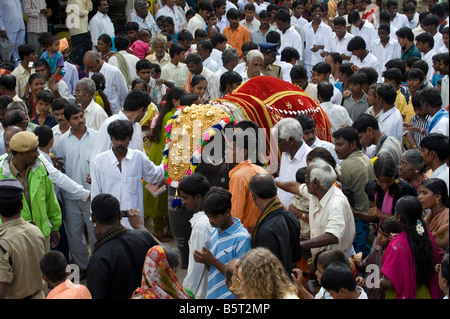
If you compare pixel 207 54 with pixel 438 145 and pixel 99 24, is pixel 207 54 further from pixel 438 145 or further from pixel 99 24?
pixel 438 145

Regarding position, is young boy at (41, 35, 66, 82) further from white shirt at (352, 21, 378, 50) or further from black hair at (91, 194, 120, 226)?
white shirt at (352, 21, 378, 50)

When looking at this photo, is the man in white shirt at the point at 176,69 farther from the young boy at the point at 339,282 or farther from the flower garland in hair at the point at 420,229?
the young boy at the point at 339,282

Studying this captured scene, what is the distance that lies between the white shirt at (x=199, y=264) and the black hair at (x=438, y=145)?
199 centimetres

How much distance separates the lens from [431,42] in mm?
11008

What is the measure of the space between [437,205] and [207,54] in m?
5.88

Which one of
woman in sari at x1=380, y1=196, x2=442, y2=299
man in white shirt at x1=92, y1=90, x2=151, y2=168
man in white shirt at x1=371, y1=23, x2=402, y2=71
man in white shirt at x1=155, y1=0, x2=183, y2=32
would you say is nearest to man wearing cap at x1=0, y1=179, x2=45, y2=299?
man in white shirt at x1=92, y1=90, x2=151, y2=168

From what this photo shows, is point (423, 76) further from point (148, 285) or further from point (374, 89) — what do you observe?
point (148, 285)

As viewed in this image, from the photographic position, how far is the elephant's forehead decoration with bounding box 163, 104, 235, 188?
611 centimetres

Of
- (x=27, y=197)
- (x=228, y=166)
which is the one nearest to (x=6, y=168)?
(x=27, y=197)

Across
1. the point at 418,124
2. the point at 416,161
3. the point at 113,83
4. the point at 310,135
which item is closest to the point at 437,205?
the point at 416,161

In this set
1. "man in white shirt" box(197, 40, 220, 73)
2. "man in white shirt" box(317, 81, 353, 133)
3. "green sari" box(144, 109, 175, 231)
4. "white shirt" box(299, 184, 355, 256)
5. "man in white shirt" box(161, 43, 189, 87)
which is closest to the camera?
"white shirt" box(299, 184, 355, 256)

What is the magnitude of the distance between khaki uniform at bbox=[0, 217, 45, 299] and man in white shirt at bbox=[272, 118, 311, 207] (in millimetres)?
2245

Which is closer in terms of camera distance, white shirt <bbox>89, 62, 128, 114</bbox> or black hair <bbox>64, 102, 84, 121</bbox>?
black hair <bbox>64, 102, 84, 121</bbox>

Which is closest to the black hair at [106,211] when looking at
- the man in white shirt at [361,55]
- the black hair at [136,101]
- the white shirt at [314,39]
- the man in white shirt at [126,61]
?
the black hair at [136,101]
